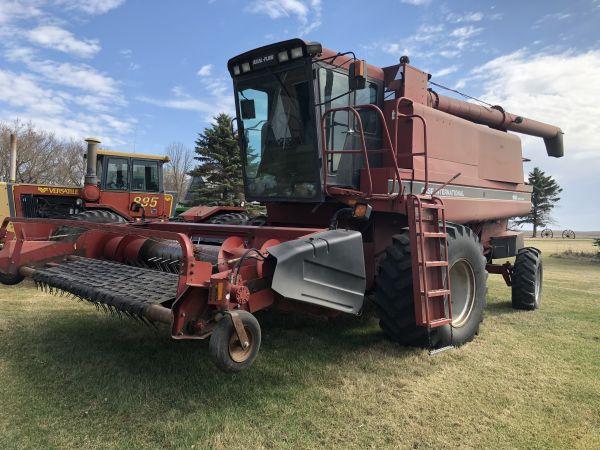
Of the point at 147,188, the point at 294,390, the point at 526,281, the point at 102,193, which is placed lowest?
the point at 294,390

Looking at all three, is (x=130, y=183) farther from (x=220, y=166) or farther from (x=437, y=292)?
(x=220, y=166)


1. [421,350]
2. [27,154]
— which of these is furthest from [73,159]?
[421,350]

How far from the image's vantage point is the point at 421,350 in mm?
4547

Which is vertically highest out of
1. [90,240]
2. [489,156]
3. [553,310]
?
[489,156]

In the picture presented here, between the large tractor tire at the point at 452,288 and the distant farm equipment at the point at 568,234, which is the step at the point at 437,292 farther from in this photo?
the distant farm equipment at the point at 568,234

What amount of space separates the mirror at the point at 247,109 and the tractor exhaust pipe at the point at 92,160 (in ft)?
16.8

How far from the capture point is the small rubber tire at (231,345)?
289 centimetres

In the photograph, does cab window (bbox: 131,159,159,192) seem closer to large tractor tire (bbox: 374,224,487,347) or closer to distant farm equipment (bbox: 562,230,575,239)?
large tractor tire (bbox: 374,224,487,347)

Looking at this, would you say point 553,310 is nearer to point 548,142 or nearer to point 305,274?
point 548,142

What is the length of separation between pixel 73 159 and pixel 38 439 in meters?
37.0

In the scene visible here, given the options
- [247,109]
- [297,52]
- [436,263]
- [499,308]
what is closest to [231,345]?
[436,263]

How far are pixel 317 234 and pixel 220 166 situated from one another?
2060cm

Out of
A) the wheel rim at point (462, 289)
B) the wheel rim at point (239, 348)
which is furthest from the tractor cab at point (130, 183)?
the wheel rim at point (239, 348)

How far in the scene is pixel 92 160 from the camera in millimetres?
9797
